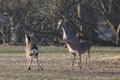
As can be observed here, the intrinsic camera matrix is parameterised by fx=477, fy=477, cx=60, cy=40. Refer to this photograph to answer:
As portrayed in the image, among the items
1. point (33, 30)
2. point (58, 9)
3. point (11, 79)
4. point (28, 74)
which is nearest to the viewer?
point (11, 79)

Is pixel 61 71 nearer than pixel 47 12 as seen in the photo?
Yes

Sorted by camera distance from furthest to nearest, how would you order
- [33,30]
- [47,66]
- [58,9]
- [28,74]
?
[33,30], [58,9], [47,66], [28,74]

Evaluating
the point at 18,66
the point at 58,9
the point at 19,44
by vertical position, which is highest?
the point at 58,9

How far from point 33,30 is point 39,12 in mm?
1052

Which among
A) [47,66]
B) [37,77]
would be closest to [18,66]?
[47,66]

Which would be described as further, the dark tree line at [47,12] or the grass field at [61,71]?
the dark tree line at [47,12]

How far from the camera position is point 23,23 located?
86.9ft

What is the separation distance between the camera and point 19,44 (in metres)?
40.9

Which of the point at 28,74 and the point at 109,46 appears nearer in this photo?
the point at 28,74

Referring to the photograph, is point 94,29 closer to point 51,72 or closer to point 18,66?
point 18,66

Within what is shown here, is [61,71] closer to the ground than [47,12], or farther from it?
closer to the ground

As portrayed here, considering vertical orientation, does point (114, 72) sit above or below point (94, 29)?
above

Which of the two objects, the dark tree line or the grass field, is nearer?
the grass field

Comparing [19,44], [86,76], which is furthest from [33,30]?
[19,44]
